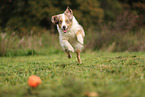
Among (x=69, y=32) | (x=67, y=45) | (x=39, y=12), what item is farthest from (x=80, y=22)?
(x=67, y=45)

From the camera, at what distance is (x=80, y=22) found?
20.8 meters

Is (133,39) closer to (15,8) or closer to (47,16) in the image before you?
(47,16)

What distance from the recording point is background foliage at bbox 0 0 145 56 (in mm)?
11148

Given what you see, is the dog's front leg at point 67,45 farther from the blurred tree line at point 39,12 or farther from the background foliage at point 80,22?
the blurred tree line at point 39,12

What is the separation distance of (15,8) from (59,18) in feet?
51.9

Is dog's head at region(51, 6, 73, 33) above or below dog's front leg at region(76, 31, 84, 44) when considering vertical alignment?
above

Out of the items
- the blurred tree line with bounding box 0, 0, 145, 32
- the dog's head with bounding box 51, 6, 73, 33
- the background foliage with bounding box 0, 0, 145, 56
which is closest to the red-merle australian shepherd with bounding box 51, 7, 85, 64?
the dog's head with bounding box 51, 6, 73, 33

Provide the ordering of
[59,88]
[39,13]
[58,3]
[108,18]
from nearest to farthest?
[59,88]
[39,13]
[58,3]
[108,18]

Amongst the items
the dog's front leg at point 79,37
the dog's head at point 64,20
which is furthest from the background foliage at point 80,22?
the dog's front leg at point 79,37

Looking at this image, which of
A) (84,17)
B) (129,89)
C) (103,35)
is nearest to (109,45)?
(103,35)

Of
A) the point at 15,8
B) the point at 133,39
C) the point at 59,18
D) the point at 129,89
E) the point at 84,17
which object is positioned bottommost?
the point at 129,89

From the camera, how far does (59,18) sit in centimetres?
536

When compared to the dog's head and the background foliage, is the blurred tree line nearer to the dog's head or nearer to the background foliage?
the background foliage

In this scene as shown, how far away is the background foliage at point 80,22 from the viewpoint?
11148 mm
